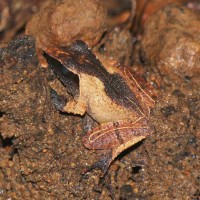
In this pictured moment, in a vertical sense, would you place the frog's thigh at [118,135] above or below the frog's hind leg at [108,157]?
above

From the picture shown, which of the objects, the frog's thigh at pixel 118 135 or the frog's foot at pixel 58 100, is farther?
the frog's foot at pixel 58 100

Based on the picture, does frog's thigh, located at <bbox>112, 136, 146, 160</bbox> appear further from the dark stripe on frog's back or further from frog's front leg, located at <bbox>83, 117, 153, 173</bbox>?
the dark stripe on frog's back

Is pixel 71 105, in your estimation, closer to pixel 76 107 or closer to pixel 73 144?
pixel 76 107

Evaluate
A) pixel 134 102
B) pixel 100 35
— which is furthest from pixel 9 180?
pixel 100 35

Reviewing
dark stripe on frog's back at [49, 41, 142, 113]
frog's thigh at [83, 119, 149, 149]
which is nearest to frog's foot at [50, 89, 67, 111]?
dark stripe on frog's back at [49, 41, 142, 113]

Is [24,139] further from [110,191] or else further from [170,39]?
[170,39]

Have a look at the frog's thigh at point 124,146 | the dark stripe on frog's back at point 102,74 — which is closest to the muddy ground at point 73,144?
the frog's thigh at point 124,146

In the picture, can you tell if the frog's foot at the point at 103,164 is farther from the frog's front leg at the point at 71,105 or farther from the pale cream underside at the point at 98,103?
the frog's front leg at the point at 71,105
